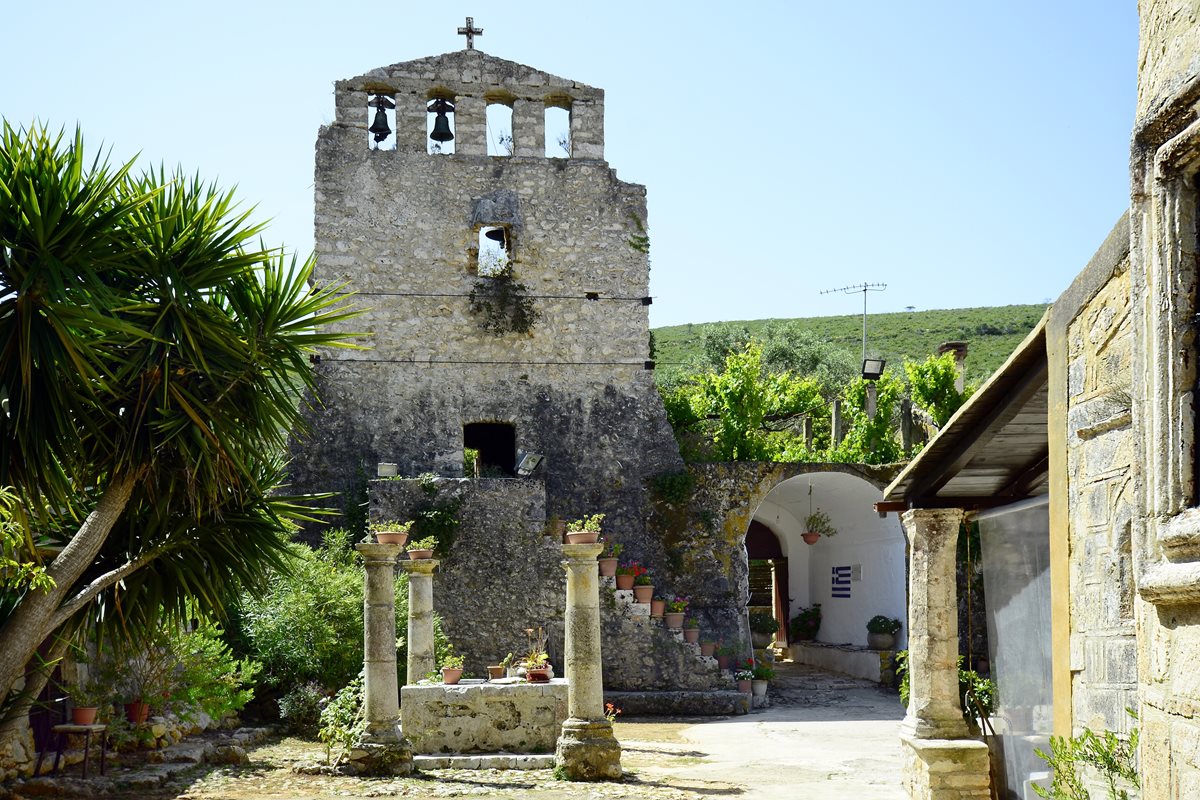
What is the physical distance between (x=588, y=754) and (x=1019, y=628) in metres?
4.66

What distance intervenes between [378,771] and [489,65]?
12487 mm

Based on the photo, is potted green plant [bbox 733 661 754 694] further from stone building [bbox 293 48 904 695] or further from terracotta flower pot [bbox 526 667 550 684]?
terracotta flower pot [bbox 526 667 550 684]

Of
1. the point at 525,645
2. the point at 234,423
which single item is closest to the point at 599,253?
the point at 525,645

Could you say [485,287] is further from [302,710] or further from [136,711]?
[136,711]

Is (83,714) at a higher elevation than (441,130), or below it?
below

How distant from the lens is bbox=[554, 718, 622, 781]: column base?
1083 centimetres

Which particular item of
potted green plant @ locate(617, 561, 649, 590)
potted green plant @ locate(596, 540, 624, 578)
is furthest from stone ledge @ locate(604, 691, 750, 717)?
potted green plant @ locate(596, 540, 624, 578)

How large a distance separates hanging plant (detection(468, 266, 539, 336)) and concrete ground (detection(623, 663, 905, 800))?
280 inches

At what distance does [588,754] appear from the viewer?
35.6 ft

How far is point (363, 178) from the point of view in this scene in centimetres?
1972

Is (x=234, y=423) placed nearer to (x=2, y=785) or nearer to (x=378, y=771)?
(x=2, y=785)

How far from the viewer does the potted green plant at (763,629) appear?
72.8 ft

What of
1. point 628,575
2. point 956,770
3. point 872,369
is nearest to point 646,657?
point 628,575

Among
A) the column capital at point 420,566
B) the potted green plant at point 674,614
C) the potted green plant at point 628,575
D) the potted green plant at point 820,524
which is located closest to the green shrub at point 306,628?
the column capital at point 420,566
